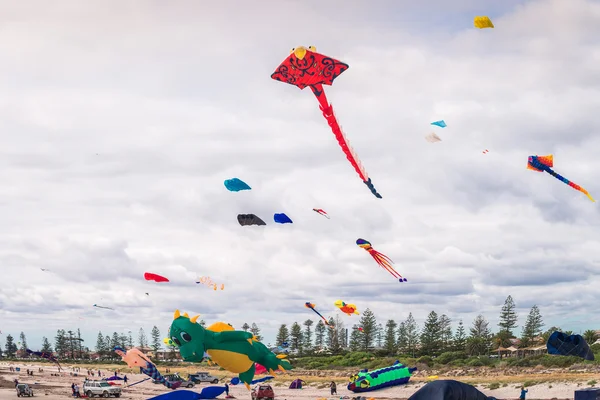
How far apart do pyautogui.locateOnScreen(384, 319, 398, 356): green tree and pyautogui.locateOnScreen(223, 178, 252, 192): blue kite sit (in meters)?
81.7

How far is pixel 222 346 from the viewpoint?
60.4ft

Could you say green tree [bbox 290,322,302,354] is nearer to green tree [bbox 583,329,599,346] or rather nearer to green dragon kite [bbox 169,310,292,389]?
green tree [bbox 583,329,599,346]

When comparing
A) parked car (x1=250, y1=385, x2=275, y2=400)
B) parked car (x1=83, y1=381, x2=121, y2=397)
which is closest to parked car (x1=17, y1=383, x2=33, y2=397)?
parked car (x1=83, y1=381, x2=121, y2=397)

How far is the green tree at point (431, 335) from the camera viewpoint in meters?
103

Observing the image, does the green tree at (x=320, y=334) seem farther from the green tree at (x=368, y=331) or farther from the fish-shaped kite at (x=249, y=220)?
the fish-shaped kite at (x=249, y=220)

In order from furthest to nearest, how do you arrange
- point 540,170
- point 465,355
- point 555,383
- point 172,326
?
point 465,355
point 555,383
point 540,170
point 172,326

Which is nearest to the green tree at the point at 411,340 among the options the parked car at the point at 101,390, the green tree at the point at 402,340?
the green tree at the point at 402,340

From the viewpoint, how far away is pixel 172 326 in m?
18.0

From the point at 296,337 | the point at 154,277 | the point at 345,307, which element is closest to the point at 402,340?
the point at 296,337

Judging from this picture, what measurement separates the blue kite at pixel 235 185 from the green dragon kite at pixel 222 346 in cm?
834

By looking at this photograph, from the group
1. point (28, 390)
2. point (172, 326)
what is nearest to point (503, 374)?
point (28, 390)

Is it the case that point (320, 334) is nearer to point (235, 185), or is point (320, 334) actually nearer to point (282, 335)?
point (282, 335)

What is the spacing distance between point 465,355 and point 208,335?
71327mm

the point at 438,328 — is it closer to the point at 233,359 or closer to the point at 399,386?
the point at 399,386
